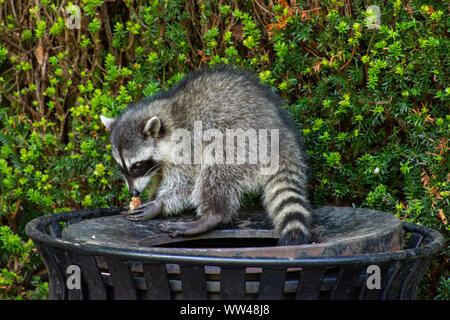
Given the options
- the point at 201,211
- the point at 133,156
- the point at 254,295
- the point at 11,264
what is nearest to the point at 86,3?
the point at 133,156

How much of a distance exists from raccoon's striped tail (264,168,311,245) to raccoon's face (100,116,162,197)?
27.5 inches

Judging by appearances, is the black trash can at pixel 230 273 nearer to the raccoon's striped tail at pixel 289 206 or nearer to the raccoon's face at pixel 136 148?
the raccoon's striped tail at pixel 289 206

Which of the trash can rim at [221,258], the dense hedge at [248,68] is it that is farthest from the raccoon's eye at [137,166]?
the trash can rim at [221,258]

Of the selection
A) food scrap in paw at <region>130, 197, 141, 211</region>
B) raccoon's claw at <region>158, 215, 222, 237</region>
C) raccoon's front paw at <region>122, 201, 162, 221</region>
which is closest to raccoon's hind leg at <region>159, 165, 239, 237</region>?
raccoon's claw at <region>158, 215, 222, 237</region>

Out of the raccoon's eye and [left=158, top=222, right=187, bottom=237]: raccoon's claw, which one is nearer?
[left=158, top=222, right=187, bottom=237]: raccoon's claw

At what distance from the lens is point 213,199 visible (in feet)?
9.21

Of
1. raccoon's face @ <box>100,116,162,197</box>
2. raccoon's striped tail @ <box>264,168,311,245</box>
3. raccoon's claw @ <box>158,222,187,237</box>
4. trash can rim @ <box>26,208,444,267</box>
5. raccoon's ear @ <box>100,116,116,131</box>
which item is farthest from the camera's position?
raccoon's ear @ <box>100,116,116,131</box>

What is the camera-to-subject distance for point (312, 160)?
3.28 meters

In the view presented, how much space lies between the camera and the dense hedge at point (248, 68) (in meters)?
2.96

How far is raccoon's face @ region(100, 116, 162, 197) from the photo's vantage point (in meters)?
3.07

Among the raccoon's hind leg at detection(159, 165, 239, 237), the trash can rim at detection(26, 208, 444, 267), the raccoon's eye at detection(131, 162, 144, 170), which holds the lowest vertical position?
the raccoon's hind leg at detection(159, 165, 239, 237)

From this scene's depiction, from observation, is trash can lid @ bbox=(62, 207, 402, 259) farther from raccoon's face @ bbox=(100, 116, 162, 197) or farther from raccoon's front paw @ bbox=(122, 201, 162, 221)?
raccoon's face @ bbox=(100, 116, 162, 197)
